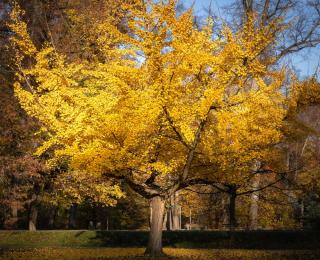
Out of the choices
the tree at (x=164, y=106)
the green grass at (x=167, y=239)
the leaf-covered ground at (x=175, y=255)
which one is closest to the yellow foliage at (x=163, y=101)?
the tree at (x=164, y=106)

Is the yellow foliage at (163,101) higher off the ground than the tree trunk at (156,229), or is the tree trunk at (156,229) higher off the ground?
the yellow foliage at (163,101)

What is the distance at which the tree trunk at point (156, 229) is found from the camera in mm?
13484

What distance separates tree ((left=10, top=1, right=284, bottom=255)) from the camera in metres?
10.8

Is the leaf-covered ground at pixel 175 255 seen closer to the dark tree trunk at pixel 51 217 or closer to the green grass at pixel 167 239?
the green grass at pixel 167 239

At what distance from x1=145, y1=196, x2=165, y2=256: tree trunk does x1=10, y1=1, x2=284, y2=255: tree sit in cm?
3

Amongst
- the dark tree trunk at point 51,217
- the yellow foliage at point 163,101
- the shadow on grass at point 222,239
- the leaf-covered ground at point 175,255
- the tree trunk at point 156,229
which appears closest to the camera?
the yellow foliage at point 163,101

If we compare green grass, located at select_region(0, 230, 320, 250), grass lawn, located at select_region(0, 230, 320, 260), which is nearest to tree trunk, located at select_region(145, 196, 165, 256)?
grass lawn, located at select_region(0, 230, 320, 260)

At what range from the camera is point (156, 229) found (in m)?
13.8

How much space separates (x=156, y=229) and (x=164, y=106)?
475cm

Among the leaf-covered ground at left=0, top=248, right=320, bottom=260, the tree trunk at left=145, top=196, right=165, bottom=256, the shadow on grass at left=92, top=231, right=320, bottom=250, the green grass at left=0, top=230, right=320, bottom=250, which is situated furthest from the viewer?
the green grass at left=0, top=230, right=320, bottom=250

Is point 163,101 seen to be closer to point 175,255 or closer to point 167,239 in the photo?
point 175,255

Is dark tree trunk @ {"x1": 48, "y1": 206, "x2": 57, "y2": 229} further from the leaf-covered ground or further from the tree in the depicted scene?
the tree

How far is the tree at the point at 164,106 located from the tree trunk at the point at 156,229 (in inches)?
1.2

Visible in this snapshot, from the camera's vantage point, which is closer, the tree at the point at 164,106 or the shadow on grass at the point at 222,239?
the tree at the point at 164,106
